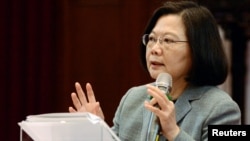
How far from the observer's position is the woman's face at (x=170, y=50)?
1.87m

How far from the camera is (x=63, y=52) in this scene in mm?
4117

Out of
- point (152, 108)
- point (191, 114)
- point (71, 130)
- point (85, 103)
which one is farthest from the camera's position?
point (85, 103)

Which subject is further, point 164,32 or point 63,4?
point 63,4

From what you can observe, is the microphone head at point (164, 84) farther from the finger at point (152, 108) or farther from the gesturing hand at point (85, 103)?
the gesturing hand at point (85, 103)

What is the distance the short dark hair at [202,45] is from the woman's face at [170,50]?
0.02 m

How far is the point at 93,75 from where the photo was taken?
412cm

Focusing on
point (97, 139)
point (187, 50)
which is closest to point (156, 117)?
point (97, 139)

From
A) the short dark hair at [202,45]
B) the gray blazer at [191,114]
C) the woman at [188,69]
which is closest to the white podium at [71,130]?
the gray blazer at [191,114]

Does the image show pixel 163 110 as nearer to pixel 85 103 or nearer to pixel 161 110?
pixel 161 110

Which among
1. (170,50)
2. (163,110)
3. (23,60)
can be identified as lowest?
(23,60)

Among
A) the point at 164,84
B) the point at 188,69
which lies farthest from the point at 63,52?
the point at 164,84

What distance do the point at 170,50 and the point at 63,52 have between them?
7.65ft

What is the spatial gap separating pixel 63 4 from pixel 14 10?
0.37 meters

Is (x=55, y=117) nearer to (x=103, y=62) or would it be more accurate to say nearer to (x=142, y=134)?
(x=142, y=134)
